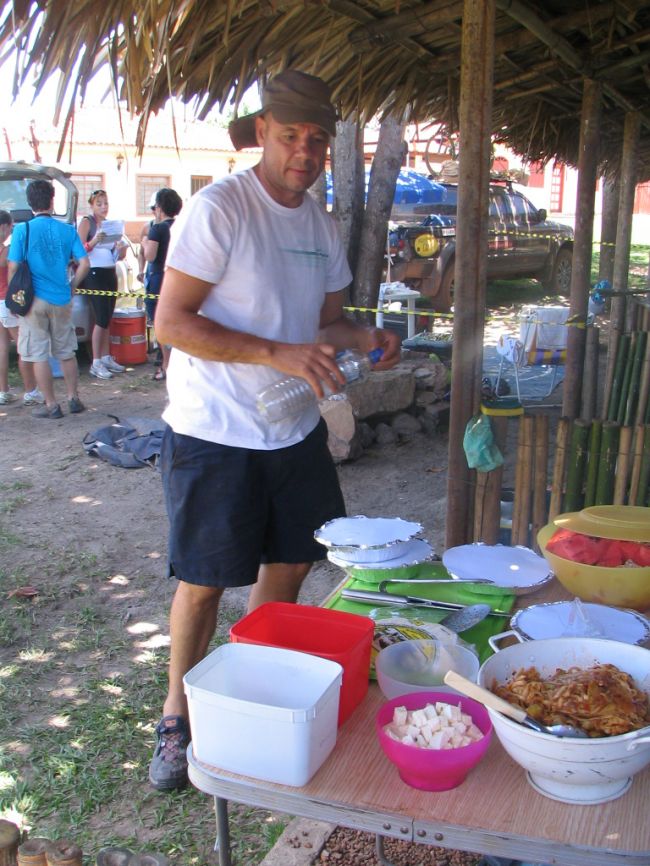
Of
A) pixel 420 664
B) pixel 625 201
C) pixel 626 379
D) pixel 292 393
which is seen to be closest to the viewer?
pixel 420 664

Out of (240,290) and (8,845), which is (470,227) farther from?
(8,845)

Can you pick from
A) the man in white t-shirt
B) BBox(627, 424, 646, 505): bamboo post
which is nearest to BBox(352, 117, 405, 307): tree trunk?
BBox(627, 424, 646, 505): bamboo post

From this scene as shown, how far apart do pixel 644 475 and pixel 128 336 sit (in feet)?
24.7

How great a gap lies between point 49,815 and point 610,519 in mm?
2017

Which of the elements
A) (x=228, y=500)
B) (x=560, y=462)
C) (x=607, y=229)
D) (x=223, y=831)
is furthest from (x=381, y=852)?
(x=607, y=229)

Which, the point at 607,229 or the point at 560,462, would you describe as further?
the point at 607,229

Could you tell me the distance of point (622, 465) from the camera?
3527mm

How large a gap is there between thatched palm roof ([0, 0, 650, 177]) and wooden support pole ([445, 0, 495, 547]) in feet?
1.34

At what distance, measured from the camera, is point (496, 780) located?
1.46m

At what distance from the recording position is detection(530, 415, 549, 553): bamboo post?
349 centimetres

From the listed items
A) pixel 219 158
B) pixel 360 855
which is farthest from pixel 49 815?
pixel 219 158

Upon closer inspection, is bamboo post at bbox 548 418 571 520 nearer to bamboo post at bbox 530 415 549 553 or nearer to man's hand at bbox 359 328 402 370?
bamboo post at bbox 530 415 549 553

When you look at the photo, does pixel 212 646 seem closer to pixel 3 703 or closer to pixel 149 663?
pixel 149 663

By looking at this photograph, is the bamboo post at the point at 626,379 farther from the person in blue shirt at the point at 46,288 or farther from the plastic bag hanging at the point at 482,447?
the person in blue shirt at the point at 46,288
